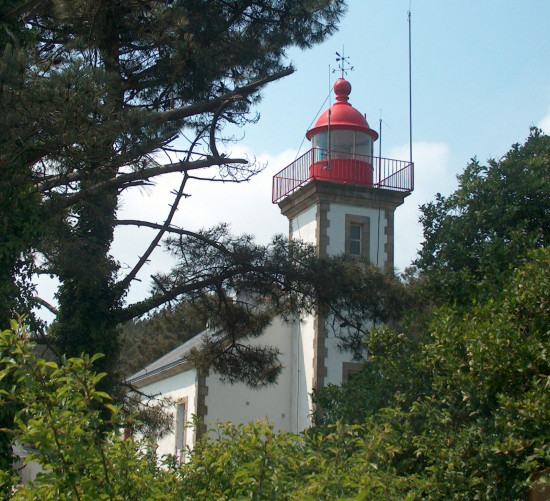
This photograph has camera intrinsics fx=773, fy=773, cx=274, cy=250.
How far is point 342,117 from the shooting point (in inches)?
864

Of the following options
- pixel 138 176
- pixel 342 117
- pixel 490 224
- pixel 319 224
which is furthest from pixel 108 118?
pixel 342 117

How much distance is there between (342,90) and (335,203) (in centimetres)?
367

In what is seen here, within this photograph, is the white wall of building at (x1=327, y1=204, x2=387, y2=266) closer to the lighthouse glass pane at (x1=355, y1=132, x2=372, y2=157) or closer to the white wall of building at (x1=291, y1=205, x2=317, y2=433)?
the white wall of building at (x1=291, y1=205, x2=317, y2=433)

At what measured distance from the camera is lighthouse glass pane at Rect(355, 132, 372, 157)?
21.9m

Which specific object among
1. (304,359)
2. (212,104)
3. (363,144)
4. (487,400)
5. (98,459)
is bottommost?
(98,459)

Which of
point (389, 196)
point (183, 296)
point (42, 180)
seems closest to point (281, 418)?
point (389, 196)

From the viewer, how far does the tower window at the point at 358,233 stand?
20984mm

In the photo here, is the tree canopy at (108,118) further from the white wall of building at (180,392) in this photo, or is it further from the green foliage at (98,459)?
the white wall of building at (180,392)

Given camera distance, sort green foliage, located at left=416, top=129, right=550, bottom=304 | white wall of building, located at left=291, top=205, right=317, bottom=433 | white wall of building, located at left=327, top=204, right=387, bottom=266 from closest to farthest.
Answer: green foliage, located at left=416, top=129, right=550, bottom=304 → white wall of building, located at left=291, top=205, right=317, bottom=433 → white wall of building, located at left=327, top=204, right=387, bottom=266

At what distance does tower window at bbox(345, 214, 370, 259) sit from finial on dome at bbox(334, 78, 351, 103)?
149 inches

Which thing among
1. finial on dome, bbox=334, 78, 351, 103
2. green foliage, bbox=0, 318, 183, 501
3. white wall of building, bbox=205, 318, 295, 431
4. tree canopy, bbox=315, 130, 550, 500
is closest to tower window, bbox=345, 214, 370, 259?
white wall of building, bbox=205, 318, 295, 431

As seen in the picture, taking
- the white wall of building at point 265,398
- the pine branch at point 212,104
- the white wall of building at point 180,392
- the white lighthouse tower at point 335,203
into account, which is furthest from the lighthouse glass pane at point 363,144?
the pine branch at point 212,104

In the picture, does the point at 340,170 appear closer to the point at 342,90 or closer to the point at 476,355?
the point at 342,90

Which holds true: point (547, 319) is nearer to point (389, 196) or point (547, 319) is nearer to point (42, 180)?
point (42, 180)
